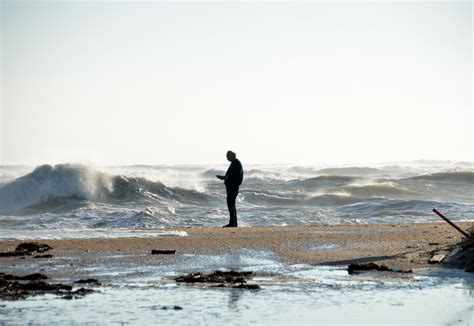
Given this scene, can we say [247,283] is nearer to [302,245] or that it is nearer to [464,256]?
[464,256]

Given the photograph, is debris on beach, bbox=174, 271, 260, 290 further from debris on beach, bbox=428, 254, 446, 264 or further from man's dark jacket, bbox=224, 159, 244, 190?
man's dark jacket, bbox=224, 159, 244, 190

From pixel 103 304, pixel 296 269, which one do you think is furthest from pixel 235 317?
pixel 296 269

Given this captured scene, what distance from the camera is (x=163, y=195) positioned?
26438 millimetres

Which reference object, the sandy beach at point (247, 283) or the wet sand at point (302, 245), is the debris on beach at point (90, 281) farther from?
the wet sand at point (302, 245)

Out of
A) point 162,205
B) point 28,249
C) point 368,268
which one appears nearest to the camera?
point 368,268

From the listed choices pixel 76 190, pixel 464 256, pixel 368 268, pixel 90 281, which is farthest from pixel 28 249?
pixel 76 190

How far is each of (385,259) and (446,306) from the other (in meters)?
3.30

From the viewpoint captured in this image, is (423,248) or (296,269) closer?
(296,269)

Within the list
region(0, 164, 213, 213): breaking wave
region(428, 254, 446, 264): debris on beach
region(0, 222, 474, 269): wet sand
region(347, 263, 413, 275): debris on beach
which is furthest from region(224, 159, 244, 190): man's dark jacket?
region(347, 263, 413, 275): debris on beach

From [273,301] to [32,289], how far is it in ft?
8.05

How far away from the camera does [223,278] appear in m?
8.52

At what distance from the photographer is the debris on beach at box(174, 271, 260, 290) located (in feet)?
26.6

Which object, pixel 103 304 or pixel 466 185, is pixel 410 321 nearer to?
pixel 103 304

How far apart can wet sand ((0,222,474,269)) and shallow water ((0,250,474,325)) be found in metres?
1.12
